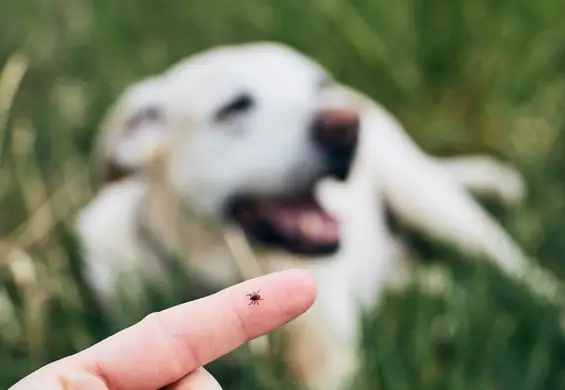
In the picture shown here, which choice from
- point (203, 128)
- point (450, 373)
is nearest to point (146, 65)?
point (203, 128)

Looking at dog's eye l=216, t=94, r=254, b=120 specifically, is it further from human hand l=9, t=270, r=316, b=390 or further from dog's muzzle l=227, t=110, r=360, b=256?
human hand l=9, t=270, r=316, b=390

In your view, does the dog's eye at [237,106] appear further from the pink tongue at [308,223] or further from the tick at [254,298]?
the tick at [254,298]

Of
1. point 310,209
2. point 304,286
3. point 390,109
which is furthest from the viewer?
point 390,109

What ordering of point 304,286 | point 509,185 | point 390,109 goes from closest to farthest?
point 304,286, point 509,185, point 390,109

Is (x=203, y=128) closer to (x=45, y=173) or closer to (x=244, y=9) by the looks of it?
(x=45, y=173)

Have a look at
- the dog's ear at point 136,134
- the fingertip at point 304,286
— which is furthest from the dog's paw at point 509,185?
the fingertip at point 304,286

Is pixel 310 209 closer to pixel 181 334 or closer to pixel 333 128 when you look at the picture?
pixel 333 128

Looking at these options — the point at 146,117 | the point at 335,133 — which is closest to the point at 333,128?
the point at 335,133
